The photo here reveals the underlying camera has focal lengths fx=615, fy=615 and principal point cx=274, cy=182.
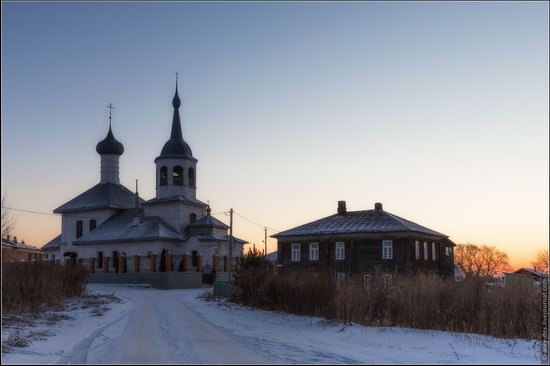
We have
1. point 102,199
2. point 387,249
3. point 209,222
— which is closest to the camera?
point 387,249

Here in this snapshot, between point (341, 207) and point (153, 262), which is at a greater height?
point (341, 207)

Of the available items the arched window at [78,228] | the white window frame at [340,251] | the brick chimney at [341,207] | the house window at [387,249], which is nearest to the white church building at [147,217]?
the arched window at [78,228]

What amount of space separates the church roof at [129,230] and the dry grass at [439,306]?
36.9 meters

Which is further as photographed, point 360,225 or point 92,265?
point 92,265

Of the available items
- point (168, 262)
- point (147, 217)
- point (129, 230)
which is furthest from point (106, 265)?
point (168, 262)

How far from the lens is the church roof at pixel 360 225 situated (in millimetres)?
43500

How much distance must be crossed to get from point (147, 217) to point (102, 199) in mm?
7695

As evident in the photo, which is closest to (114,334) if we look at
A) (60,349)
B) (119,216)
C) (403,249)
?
(60,349)

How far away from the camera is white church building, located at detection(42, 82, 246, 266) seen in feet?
Answer: 188

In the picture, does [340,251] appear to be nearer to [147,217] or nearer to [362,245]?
[362,245]

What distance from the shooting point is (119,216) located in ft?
211

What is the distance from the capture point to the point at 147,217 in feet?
201

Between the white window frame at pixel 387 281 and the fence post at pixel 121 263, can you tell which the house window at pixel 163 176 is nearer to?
the fence post at pixel 121 263

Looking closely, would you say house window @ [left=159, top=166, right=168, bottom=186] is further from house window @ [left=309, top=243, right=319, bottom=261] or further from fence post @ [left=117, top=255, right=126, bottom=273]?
house window @ [left=309, top=243, right=319, bottom=261]
